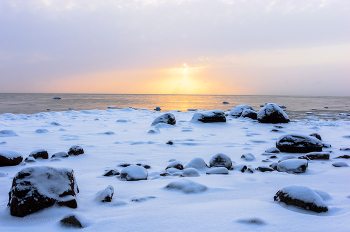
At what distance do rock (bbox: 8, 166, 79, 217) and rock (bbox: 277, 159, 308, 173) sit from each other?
2.34m

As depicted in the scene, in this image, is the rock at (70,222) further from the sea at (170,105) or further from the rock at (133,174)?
the sea at (170,105)

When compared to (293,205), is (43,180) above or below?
above

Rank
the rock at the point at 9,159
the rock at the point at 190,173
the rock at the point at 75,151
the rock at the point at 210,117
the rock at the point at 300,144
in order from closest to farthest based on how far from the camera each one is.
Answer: the rock at the point at 190,173 → the rock at the point at 9,159 → the rock at the point at 75,151 → the rock at the point at 300,144 → the rock at the point at 210,117

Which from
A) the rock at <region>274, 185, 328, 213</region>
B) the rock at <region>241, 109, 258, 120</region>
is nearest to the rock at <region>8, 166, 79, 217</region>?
the rock at <region>274, 185, 328, 213</region>

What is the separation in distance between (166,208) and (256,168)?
64.2 inches

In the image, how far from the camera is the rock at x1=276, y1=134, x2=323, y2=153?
151 inches

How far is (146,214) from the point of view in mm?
1562

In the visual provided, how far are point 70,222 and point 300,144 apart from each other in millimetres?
3806

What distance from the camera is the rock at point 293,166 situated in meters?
2.67

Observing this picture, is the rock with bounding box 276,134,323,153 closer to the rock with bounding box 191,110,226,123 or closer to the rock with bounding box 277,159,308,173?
the rock with bounding box 277,159,308,173

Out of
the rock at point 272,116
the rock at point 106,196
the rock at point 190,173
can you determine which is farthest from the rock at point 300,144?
the rock at point 272,116

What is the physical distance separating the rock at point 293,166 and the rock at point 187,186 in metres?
1.22

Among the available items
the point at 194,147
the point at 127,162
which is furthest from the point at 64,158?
the point at 194,147

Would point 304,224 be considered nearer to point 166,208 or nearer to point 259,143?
point 166,208
